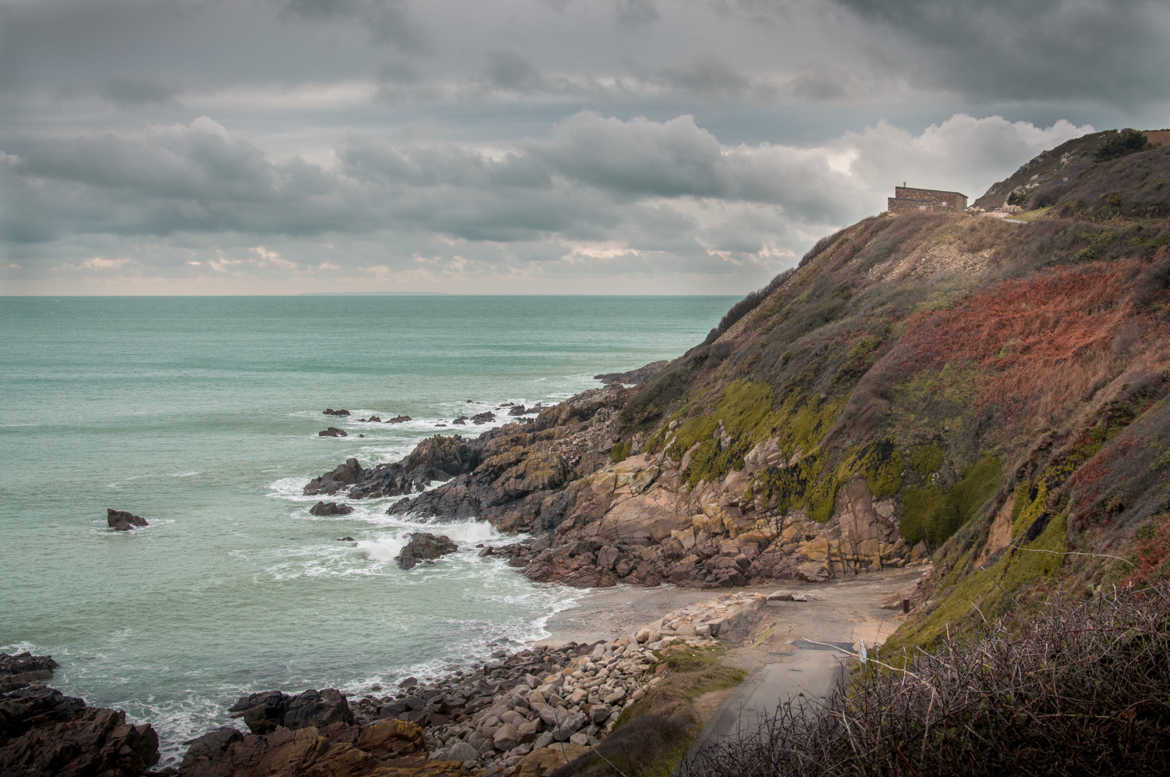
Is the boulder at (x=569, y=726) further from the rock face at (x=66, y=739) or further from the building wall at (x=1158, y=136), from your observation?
the building wall at (x=1158, y=136)

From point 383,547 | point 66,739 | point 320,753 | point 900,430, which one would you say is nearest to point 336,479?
point 383,547

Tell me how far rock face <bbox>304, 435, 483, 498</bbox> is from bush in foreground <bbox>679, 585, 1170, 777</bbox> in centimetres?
3539

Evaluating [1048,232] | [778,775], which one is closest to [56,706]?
[778,775]

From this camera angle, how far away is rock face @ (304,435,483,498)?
4181 cm

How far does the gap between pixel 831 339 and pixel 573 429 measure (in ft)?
49.3

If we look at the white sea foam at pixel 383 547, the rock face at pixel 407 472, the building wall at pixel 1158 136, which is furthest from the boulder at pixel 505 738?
the building wall at pixel 1158 136

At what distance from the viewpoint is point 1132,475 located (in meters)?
13.8

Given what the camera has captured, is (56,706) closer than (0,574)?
Yes

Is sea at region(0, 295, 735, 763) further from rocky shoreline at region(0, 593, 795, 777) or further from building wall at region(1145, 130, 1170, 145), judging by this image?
building wall at region(1145, 130, 1170, 145)

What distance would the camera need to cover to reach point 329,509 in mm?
37969

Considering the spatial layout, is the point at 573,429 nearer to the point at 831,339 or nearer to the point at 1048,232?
the point at 831,339

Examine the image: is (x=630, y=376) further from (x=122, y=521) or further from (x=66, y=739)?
(x=66, y=739)

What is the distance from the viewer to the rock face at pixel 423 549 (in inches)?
1210

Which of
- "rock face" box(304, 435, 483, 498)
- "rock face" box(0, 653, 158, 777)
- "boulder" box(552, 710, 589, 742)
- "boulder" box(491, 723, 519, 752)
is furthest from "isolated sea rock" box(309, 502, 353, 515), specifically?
"boulder" box(552, 710, 589, 742)
